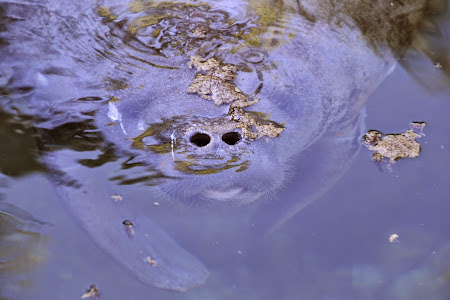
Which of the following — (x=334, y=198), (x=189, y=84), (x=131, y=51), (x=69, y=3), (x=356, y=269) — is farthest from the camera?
(x=69, y=3)

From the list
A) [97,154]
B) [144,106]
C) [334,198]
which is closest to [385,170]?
[334,198]

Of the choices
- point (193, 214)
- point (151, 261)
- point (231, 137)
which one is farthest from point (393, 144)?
point (151, 261)

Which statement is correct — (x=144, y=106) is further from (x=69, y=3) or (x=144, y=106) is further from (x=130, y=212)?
(x=69, y=3)

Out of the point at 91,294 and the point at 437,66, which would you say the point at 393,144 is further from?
the point at 91,294

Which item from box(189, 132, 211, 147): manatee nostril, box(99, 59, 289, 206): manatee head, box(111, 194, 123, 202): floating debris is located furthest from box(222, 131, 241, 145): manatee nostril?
box(111, 194, 123, 202): floating debris

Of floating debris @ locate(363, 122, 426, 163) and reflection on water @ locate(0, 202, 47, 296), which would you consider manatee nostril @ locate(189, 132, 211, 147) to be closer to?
reflection on water @ locate(0, 202, 47, 296)

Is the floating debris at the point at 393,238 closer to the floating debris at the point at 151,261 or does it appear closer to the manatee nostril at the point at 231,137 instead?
the manatee nostril at the point at 231,137

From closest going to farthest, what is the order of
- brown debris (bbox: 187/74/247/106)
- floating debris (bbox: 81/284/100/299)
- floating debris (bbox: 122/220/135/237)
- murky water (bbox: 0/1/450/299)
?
floating debris (bbox: 81/284/100/299) < murky water (bbox: 0/1/450/299) < floating debris (bbox: 122/220/135/237) < brown debris (bbox: 187/74/247/106)
